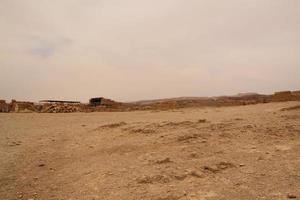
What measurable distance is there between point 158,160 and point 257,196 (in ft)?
6.66

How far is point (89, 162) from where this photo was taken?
6320 millimetres

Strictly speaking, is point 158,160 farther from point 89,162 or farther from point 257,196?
point 257,196

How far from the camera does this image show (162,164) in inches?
223

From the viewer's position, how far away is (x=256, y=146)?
21.6ft

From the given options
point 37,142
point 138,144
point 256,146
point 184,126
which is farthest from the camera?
point 184,126

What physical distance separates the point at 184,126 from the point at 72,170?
398 cm

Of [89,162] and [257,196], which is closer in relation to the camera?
[257,196]

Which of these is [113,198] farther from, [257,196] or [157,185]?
[257,196]

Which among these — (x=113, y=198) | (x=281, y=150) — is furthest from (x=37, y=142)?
(x=281, y=150)

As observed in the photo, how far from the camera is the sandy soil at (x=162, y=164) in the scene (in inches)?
180

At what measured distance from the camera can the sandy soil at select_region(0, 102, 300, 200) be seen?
457 centimetres

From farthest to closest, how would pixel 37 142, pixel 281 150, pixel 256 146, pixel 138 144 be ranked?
pixel 37 142 → pixel 138 144 → pixel 256 146 → pixel 281 150

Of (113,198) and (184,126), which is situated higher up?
(184,126)

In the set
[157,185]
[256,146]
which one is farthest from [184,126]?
[157,185]
